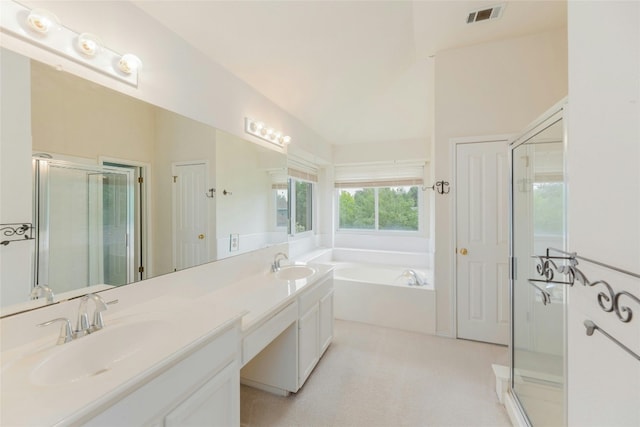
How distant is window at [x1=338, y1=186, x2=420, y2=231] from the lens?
4.47m

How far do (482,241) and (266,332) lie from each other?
2270 millimetres

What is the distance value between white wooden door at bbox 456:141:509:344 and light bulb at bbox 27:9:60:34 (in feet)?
9.82

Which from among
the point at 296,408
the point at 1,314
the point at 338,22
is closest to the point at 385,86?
the point at 338,22

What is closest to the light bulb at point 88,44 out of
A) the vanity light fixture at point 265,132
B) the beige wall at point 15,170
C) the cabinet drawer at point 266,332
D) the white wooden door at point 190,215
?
the beige wall at point 15,170

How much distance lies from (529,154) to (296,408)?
2215 millimetres

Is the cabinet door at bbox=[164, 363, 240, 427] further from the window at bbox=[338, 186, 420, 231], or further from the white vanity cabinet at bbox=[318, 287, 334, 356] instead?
the window at bbox=[338, 186, 420, 231]

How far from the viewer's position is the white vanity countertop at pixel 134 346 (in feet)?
2.21

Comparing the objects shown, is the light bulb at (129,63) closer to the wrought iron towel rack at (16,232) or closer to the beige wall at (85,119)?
the beige wall at (85,119)

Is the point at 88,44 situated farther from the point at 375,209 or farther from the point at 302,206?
the point at 375,209

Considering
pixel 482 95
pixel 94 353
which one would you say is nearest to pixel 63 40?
pixel 94 353

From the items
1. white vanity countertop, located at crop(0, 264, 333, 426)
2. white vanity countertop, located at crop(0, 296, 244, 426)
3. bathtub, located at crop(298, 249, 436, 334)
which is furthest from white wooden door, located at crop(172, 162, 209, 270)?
bathtub, located at crop(298, 249, 436, 334)

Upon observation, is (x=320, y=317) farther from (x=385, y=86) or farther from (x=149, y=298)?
(x=385, y=86)

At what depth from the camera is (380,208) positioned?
15.3ft

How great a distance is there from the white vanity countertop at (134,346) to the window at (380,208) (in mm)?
3121
